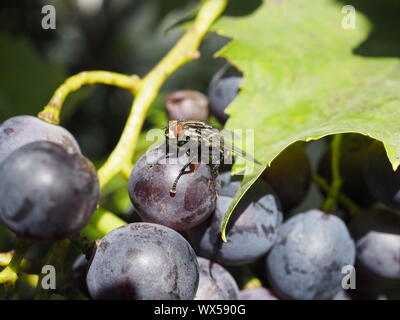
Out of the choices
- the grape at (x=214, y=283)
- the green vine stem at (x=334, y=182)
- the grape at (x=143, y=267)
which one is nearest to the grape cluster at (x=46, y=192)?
the grape at (x=143, y=267)

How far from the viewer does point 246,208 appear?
3.69 feet

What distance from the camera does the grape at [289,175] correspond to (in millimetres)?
1280

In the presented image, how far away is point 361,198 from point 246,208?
441mm

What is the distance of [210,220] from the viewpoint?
1120 mm

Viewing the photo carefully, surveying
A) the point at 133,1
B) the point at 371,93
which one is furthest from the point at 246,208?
the point at 133,1

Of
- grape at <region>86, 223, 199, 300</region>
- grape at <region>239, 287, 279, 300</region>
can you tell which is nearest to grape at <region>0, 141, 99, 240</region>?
grape at <region>86, 223, 199, 300</region>

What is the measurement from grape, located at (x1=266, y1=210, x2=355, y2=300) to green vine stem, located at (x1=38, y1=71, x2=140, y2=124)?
0.52 meters

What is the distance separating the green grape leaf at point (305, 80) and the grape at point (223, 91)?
2.2 inches

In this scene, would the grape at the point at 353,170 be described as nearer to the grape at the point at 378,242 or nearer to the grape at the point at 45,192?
the grape at the point at 378,242

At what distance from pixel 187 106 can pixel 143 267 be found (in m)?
0.71

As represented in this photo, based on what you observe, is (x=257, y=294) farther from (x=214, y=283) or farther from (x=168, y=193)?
(x=168, y=193)

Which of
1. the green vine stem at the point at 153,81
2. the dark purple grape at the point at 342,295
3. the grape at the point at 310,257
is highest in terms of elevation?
the green vine stem at the point at 153,81

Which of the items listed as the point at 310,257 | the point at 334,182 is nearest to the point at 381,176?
the point at 334,182

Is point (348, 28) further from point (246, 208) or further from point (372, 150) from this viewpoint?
point (246, 208)
